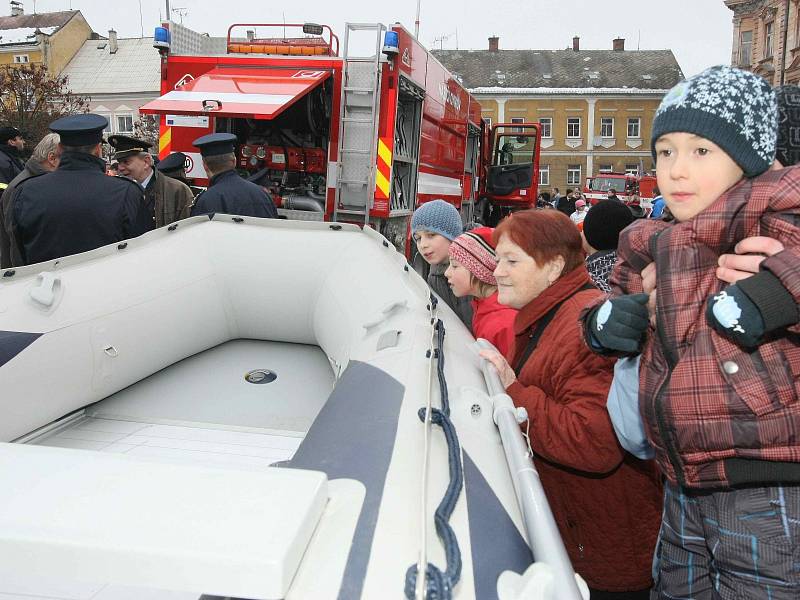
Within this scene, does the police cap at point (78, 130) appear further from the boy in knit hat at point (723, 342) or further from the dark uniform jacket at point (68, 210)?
the boy in knit hat at point (723, 342)

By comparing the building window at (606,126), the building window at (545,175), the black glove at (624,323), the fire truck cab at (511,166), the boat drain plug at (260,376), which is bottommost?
the boat drain plug at (260,376)

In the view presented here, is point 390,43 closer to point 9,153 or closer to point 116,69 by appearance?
point 9,153

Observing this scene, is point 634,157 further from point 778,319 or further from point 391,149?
point 778,319

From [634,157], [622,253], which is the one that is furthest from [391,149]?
[634,157]

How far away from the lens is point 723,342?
3.65 feet

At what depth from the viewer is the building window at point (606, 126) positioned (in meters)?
36.9

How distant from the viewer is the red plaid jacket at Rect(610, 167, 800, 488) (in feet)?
3.57

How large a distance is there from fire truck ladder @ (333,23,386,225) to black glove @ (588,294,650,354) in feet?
14.9

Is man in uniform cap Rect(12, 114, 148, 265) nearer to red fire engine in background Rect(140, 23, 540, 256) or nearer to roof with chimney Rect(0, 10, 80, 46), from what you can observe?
red fire engine in background Rect(140, 23, 540, 256)

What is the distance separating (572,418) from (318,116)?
5184 millimetres

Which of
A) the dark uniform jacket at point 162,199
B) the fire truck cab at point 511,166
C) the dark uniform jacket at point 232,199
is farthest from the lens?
the fire truck cab at point 511,166

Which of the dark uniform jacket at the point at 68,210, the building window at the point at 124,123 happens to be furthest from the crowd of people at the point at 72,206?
the building window at the point at 124,123

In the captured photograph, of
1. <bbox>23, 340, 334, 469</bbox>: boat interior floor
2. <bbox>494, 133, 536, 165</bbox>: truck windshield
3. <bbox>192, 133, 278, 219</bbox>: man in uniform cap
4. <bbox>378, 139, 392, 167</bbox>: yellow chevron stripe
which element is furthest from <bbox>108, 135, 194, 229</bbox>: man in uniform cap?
<bbox>494, 133, 536, 165</bbox>: truck windshield

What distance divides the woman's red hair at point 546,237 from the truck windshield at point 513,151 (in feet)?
32.2
